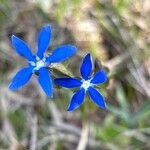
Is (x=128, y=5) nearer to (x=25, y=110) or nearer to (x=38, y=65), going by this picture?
(x=25, y=110)

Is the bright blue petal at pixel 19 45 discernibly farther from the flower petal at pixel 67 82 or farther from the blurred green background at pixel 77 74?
the blurred green background at pixel 77 74

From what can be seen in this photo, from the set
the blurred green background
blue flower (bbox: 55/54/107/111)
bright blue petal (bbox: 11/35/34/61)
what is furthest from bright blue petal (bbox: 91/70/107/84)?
the blurred green background

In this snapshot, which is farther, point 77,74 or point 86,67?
point 77,74

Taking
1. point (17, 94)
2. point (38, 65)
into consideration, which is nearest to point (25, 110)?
point (17, 94)

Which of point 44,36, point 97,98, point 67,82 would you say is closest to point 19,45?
point 44,36

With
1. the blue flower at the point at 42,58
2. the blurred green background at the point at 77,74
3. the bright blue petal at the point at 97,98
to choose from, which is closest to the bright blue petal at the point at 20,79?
the blue flower at the point at 42,58

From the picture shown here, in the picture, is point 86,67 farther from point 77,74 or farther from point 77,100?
point 77,74
